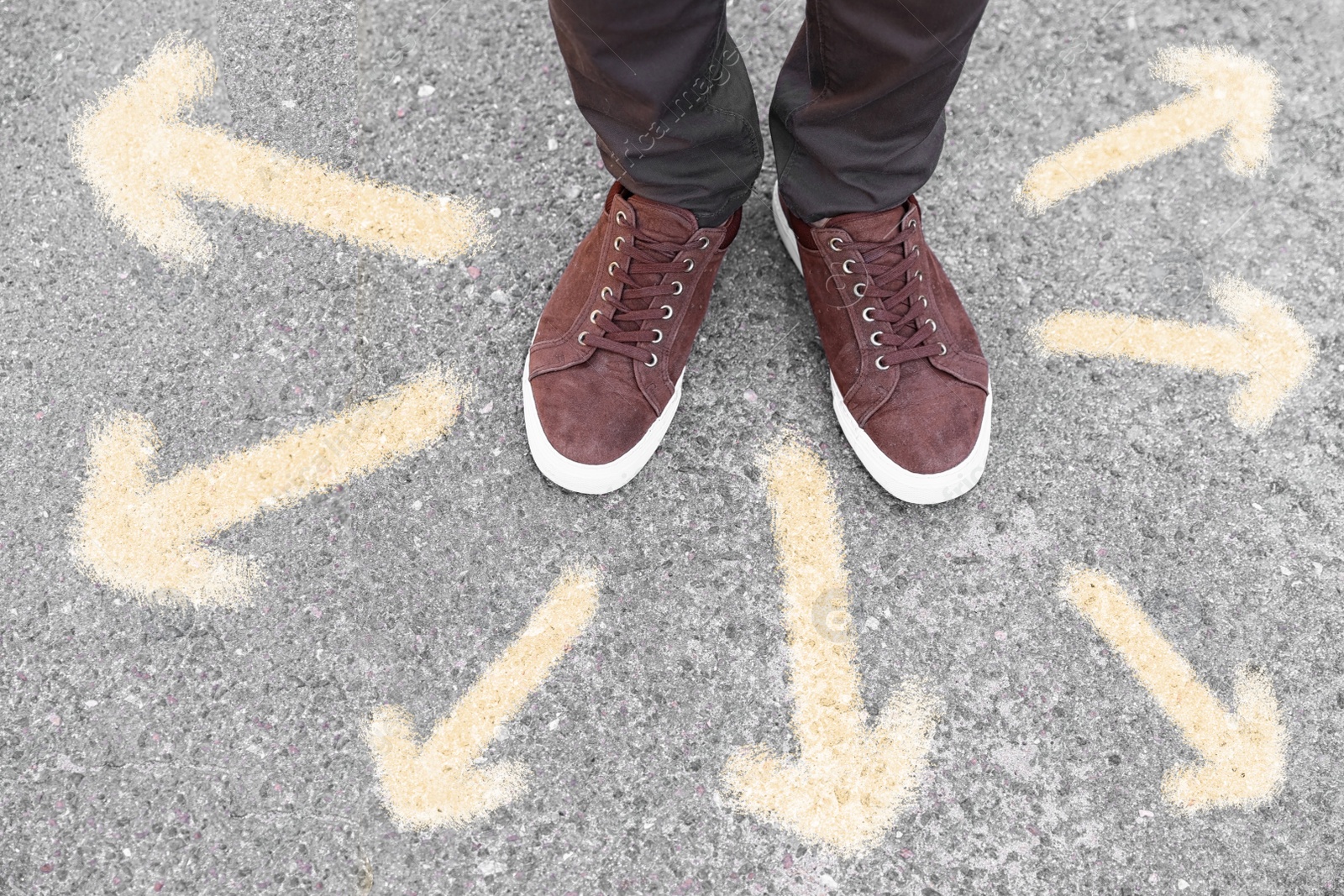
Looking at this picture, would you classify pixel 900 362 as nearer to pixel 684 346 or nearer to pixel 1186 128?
pixel 684 346

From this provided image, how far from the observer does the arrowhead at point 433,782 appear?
148 centimetres

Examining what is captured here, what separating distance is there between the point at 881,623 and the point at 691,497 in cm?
43

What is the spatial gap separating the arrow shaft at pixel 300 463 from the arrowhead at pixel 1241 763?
1.53m

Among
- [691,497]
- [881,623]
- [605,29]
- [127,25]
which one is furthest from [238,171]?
[881,623]

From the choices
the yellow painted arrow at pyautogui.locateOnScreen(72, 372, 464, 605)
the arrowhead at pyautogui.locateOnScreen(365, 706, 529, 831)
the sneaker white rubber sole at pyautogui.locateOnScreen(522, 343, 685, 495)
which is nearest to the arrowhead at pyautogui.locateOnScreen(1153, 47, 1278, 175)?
the sneaker white rubber sole at pyautogui.locateOnScreen(522, 343, 685, 495)

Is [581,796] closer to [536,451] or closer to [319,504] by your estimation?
[536,451]

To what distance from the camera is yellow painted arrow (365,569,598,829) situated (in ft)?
4.87

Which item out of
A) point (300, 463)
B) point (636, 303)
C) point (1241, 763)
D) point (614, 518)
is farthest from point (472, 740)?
point (1241, 763)

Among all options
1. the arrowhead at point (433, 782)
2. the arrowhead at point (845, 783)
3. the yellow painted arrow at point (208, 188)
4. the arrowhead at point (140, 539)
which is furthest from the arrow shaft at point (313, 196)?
the arrowhead at point (845, 783)

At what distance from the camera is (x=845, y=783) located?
59.3 inches

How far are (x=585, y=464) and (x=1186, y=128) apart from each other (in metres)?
1.55

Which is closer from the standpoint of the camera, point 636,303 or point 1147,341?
point 636,303

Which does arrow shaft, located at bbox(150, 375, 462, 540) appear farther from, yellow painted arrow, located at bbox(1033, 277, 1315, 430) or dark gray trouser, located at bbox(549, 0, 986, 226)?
yellow painted arrow, located at bbox(1033, 277, 1315, 430)

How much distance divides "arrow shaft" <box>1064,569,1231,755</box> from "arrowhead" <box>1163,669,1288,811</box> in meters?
0.01
